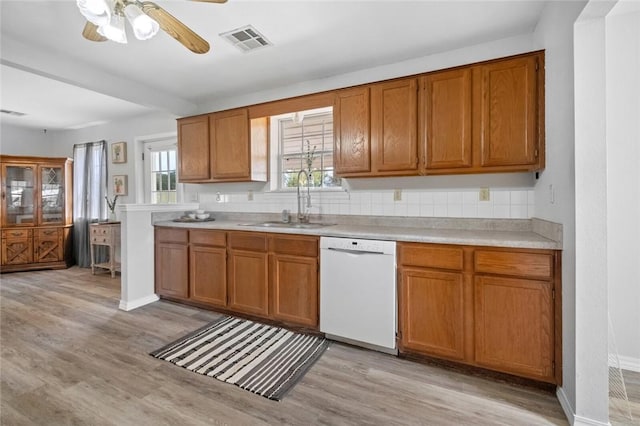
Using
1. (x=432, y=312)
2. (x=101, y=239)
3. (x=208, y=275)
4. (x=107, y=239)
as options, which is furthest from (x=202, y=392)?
(x=101, y=239)

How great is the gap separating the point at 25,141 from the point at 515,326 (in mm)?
7735

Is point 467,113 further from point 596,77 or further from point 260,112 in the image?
point 260,112

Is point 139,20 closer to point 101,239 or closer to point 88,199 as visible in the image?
point 101,239

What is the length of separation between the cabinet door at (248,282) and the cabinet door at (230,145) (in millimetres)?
942

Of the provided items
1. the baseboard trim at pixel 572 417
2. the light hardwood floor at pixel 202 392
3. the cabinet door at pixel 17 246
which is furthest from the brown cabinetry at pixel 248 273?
the cabinet door at pixel 17 246

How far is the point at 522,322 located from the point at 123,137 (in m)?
5.66

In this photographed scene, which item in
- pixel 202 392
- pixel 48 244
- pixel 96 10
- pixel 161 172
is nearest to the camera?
pixel 96 10

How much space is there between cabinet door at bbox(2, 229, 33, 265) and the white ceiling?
2.26m

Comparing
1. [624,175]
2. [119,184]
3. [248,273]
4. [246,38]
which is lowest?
[248,273]

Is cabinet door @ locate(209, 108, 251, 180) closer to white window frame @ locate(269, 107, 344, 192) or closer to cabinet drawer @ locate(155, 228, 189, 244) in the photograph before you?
white window frame @ locate(269, 107, 344, 192)

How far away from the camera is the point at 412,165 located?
2.52m

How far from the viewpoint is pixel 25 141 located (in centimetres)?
555

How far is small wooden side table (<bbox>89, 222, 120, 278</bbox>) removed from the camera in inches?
183

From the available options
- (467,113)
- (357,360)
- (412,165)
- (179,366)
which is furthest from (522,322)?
(179,366)
